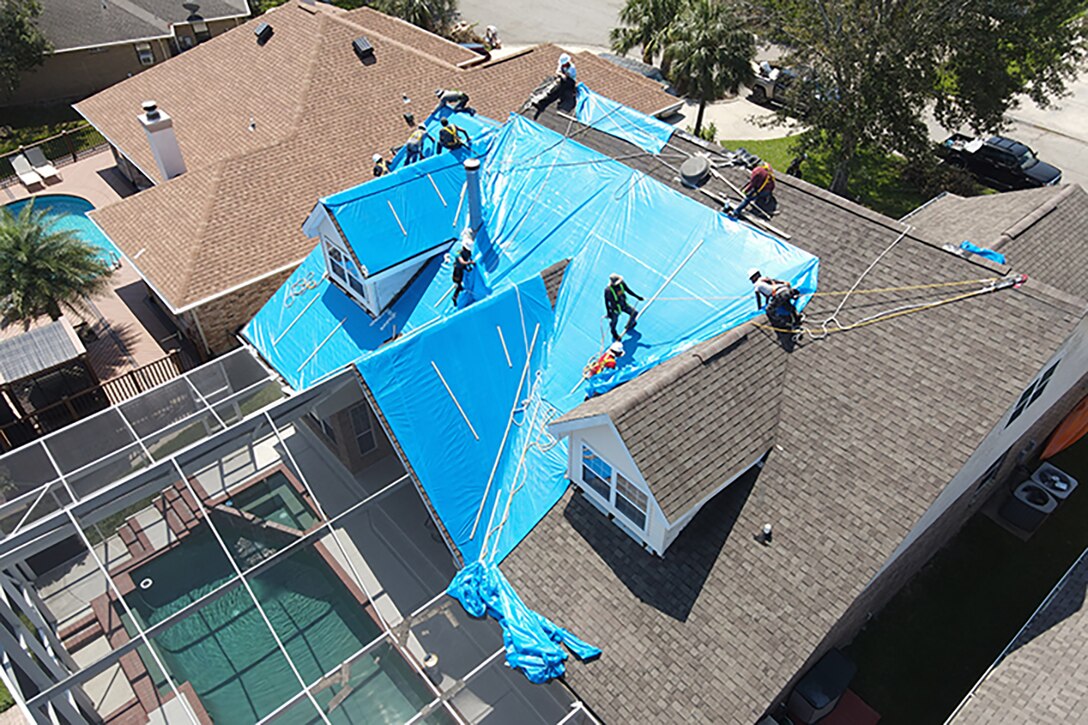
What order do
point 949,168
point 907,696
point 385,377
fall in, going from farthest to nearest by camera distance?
1. point 949,168
2. point 907,696
3. point 385,377

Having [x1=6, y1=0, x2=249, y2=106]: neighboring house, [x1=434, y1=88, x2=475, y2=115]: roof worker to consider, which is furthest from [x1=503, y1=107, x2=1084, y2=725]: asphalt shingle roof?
[x1=6, y1=0, x2=249, y2=106]: neighboring house

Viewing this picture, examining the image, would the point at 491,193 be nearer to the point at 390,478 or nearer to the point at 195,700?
the point at 390,478

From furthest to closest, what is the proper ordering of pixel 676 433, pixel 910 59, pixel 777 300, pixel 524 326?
1. pixel 910 59
2. pixel 524 326
3. pixel 777 300
4. pixel 676 433

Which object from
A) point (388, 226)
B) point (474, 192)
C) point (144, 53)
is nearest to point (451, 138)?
point (474, 192)

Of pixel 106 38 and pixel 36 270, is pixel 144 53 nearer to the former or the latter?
pixel 106 38

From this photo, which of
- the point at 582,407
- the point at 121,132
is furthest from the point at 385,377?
the point at 121,132

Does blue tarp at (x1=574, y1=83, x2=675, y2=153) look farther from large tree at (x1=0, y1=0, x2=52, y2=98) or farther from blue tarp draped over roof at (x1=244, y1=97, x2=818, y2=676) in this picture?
large tree at (x1=0, y1=0, x2=52, y2=98)
